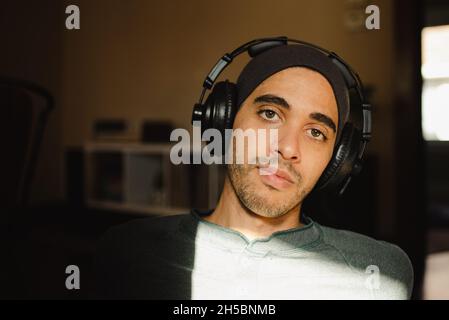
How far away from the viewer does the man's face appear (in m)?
0.78

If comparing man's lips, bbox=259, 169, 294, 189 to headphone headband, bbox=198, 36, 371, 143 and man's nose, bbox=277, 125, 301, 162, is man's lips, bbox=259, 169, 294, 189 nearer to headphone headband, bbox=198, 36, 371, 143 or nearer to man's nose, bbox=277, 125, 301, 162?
man's nose, bbox=277, 125, 301, 162

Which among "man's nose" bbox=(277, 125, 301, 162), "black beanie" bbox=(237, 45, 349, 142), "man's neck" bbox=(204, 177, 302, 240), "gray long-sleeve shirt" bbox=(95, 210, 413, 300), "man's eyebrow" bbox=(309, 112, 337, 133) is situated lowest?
"gray long-sleeve shirt" bbox=(95, 210, 413, 300)

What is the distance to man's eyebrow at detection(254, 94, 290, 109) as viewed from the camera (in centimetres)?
79

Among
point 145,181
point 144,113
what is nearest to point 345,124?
point 145,181

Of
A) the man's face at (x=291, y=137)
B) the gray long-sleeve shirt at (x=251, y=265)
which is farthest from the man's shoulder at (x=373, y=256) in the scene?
the man's face at (x=291, y=137)

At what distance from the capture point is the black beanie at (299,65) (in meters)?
0.80

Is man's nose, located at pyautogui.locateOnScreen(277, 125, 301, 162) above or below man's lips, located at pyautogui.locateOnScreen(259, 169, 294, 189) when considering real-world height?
above

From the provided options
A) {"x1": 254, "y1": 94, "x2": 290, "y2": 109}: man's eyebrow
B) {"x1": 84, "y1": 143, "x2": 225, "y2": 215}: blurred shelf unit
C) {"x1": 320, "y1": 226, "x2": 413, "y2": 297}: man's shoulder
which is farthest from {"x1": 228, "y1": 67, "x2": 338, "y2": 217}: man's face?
{"x1": 84, "y1": 143, "x2": 225, "y2": 215}: blurred shelf unit

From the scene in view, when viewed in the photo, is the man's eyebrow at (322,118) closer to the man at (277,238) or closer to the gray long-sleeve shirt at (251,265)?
the man at (277,238)

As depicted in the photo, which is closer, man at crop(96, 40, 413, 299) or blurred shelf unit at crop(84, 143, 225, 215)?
man at crop(96, 40, 413, 299)

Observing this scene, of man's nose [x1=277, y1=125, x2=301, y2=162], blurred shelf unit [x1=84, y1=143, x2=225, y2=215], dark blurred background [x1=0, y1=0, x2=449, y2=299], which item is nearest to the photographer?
man's nose [x1=277, y1=125, x2=301, y2=162]

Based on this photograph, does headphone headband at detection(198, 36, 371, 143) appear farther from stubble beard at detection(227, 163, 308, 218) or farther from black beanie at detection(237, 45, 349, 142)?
stubble beard at detection(227, 163, 308, 218)

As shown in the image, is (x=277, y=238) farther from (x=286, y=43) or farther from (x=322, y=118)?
(x=286, y=43)

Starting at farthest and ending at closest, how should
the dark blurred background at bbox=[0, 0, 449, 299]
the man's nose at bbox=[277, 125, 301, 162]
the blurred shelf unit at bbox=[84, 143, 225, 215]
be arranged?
the blurred shelf unit at bbox=[84, 143, 225, 215] → the dark blurred background at bbox=[0, 0, 449, 299] → the man's nose at bbox=[277, 125, 301, 162]
